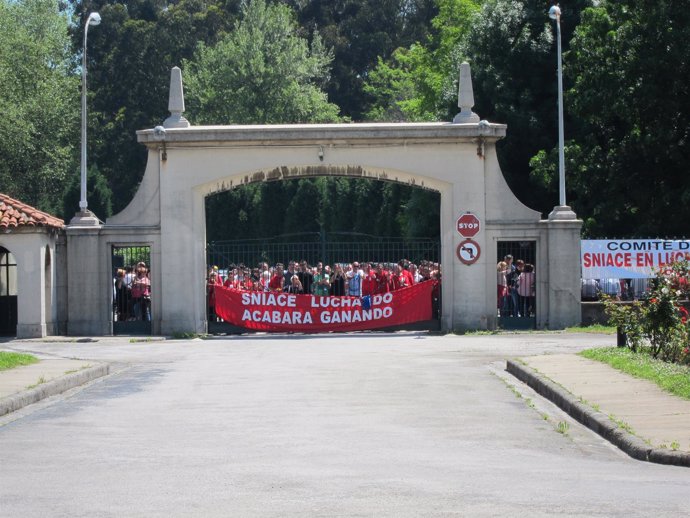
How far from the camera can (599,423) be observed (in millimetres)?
13758

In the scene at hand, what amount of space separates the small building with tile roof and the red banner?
13.1 ft

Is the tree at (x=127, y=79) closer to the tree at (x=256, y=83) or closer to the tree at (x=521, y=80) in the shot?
the tree at (x=256, y=83)

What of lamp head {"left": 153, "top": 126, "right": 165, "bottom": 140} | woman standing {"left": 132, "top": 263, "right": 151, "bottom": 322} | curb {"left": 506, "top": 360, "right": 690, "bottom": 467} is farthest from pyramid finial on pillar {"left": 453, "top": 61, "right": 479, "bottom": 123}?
curb {"left": 506, "top": 360, "right": 690, "bottom": 467}

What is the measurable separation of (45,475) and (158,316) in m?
22.5

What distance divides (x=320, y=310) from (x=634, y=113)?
1156cm

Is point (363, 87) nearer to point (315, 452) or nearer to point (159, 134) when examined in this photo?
point (159, 134)

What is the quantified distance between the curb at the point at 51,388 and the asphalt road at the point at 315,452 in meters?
0.21

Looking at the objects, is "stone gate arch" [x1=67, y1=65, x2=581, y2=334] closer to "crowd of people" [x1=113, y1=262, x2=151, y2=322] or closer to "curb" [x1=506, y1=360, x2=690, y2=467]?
"crowd of people" [x1=113, y1=262, x2=151, y2=322]

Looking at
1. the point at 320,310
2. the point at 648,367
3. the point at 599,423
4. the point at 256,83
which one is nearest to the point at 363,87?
the point at 256,83

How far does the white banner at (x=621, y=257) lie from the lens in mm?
33562

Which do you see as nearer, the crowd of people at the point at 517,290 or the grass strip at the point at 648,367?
the grass strip at the point at 648,367

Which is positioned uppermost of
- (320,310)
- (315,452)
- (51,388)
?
(320,310)

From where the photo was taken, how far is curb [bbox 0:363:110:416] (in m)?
16.3

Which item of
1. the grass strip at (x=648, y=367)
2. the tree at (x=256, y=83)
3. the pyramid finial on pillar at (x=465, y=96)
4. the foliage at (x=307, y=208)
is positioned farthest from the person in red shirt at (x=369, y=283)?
the tree at (x=256, y=83)
